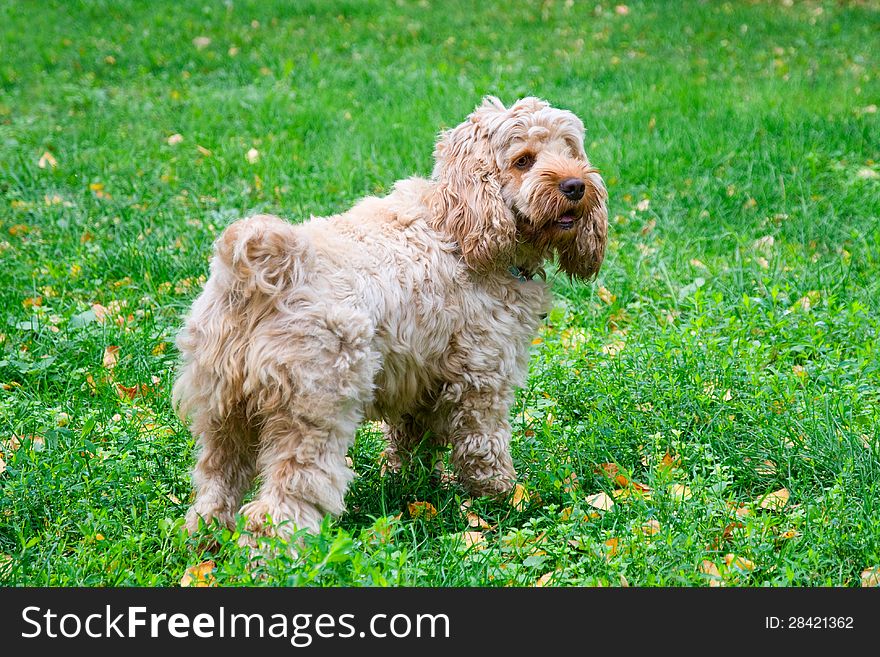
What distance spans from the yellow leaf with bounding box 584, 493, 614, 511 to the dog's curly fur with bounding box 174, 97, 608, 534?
14.3 inches

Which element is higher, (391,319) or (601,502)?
(391,319)

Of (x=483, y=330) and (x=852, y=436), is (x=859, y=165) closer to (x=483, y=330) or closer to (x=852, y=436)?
(x=852, y=436)

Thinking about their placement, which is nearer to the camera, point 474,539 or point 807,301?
point 474,539

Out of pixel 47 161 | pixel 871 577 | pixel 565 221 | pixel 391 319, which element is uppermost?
pixel 565 221

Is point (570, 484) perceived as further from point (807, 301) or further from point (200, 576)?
point (807, 301)

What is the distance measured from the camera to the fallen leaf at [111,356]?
5070mm

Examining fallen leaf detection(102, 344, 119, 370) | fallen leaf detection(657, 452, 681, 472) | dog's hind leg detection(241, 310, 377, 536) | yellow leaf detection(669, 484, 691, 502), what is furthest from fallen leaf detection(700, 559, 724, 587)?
fallen leaf detection(102, 344, 119, 370)

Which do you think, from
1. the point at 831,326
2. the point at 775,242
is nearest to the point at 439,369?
the point at 831,326

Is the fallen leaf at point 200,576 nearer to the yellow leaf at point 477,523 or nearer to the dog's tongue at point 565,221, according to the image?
the yellow leaf at point 477,523

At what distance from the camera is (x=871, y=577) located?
3377 millimetres

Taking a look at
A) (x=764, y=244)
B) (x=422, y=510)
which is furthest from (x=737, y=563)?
(x=764, y=244)

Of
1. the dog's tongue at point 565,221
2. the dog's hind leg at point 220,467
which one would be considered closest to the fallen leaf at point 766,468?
the dog's tongue at point 565,221

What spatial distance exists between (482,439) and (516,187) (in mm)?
1058

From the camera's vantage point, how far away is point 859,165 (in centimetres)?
764
